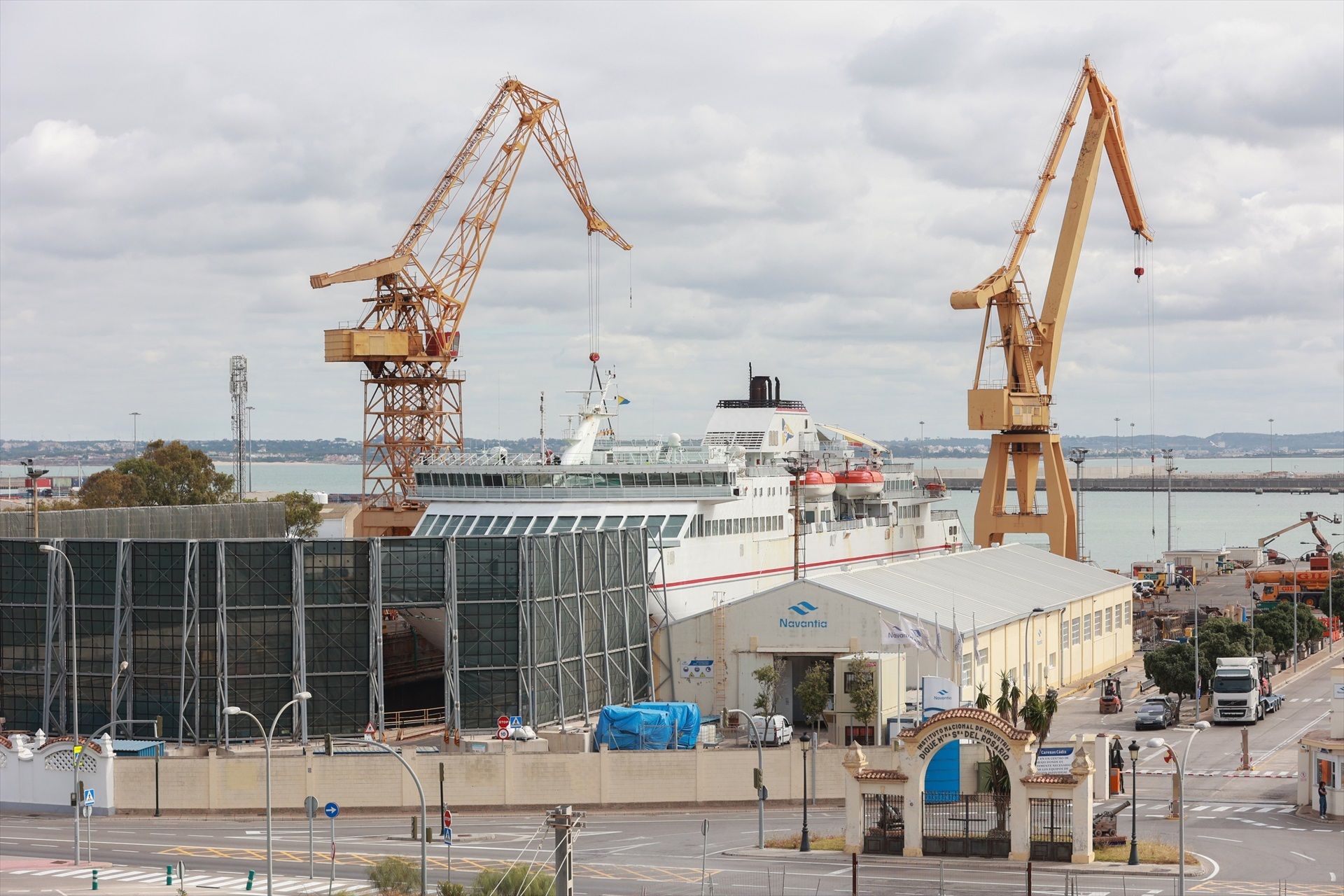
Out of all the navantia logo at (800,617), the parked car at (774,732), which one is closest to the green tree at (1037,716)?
the parked car at (774,732)

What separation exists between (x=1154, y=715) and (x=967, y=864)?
23.6m

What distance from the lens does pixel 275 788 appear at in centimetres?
5109

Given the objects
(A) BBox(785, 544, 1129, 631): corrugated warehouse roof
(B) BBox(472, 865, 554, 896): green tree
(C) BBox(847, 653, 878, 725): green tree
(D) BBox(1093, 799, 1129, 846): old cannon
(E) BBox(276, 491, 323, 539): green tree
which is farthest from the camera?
(E) BBox(276, 491, 323, 539): green tree

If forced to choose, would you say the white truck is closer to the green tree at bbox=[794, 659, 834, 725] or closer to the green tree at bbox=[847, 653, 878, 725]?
the green tree at bbox=[847, 653, 878, 725]

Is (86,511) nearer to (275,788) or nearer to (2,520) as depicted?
(2,520)

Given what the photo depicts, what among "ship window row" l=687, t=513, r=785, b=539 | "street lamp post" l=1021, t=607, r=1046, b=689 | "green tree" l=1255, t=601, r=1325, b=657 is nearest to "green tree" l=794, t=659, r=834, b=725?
"ship window row" l=687, t=513, r=785, b=539

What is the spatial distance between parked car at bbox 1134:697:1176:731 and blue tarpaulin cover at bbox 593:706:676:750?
61.4ft

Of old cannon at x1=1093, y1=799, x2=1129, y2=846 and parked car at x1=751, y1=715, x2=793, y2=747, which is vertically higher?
parked car at x1=751, y1=715, x2=793, y2=747

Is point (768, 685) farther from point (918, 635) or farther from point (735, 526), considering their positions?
point (735, 526)

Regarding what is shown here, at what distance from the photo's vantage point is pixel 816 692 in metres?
58.2

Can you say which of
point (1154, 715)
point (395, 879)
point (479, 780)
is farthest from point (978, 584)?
point (395, 879)

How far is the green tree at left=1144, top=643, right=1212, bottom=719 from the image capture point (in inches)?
2687

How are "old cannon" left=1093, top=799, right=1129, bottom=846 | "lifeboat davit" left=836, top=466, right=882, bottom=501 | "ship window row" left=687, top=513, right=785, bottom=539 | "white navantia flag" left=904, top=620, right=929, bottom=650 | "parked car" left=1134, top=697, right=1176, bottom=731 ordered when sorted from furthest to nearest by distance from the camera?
Answer: 1. "lifeboat davit" left=836, top=466, right=882, bottom=501
2. "ship window row" left=687, top=513, right=785, bottom=539
3. "parked car" left=1134, top=697, right=1176, bottom=731
4. "white navantia flag" left=904, top=620, right=929, bottom=650
5. "old cannon" left=1093, top=799, right=1129, bottom=846

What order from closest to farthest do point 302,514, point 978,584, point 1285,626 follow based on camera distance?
point 978,584
point 1285,626
point 302,514
